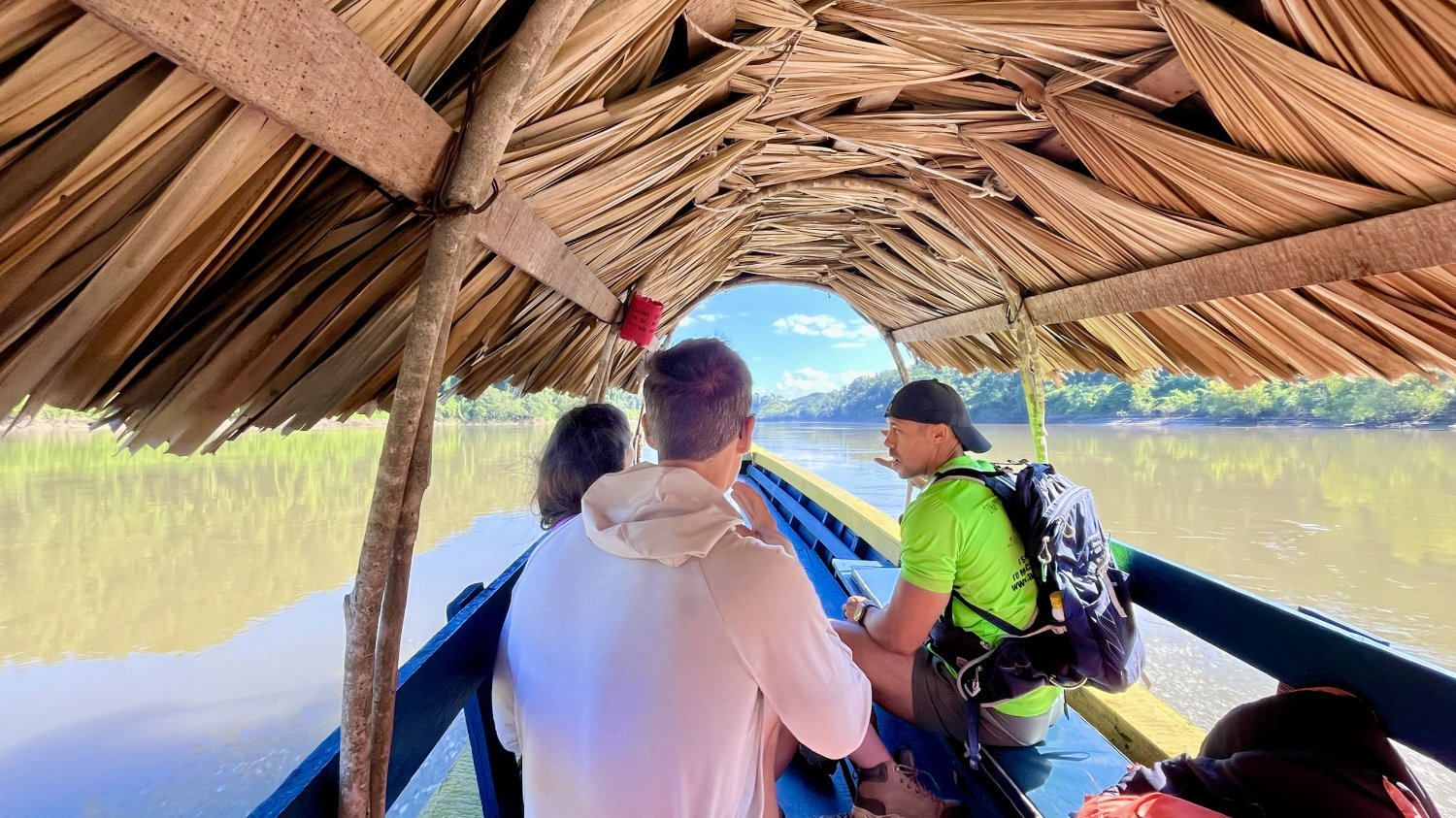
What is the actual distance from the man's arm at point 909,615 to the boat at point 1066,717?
36 centimetres

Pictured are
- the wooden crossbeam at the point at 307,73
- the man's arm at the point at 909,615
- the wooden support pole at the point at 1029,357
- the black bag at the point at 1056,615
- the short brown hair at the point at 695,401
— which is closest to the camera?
the wooden crossbeam at the point at 307,73

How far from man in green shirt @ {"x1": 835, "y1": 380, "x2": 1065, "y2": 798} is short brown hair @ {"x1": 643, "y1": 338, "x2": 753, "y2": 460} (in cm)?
75

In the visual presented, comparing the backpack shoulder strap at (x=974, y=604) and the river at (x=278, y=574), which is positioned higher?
the backpack shoulder strap at (x=974, y=604)

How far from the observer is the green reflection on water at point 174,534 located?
817 centimetres

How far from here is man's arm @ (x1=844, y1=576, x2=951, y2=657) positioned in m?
1.47

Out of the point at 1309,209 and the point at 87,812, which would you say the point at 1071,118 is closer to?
the point at 1309,209

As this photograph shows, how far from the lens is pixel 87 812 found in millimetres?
4492

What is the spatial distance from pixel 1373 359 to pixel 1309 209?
68cm

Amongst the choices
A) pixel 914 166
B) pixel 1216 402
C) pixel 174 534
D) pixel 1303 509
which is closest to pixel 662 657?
pixel 914 166

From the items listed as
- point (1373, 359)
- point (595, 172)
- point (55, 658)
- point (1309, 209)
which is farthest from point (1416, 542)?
point (55, 658)

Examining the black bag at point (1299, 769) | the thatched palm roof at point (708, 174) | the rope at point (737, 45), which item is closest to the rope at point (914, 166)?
the thatched palm roof at point (708, 174)

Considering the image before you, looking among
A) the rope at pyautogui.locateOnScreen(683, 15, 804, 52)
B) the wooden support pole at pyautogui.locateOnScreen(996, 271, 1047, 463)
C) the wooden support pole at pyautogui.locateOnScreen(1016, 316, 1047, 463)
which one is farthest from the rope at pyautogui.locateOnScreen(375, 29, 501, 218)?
the wooden support pole at pyautogui.locateOnScreen(1016, 316, 1047, 463)

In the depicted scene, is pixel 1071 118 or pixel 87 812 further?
pixel 87 812

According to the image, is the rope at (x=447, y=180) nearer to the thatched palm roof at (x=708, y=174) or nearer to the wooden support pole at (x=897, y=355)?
the thatched palm roof at (x=708, y=174)
